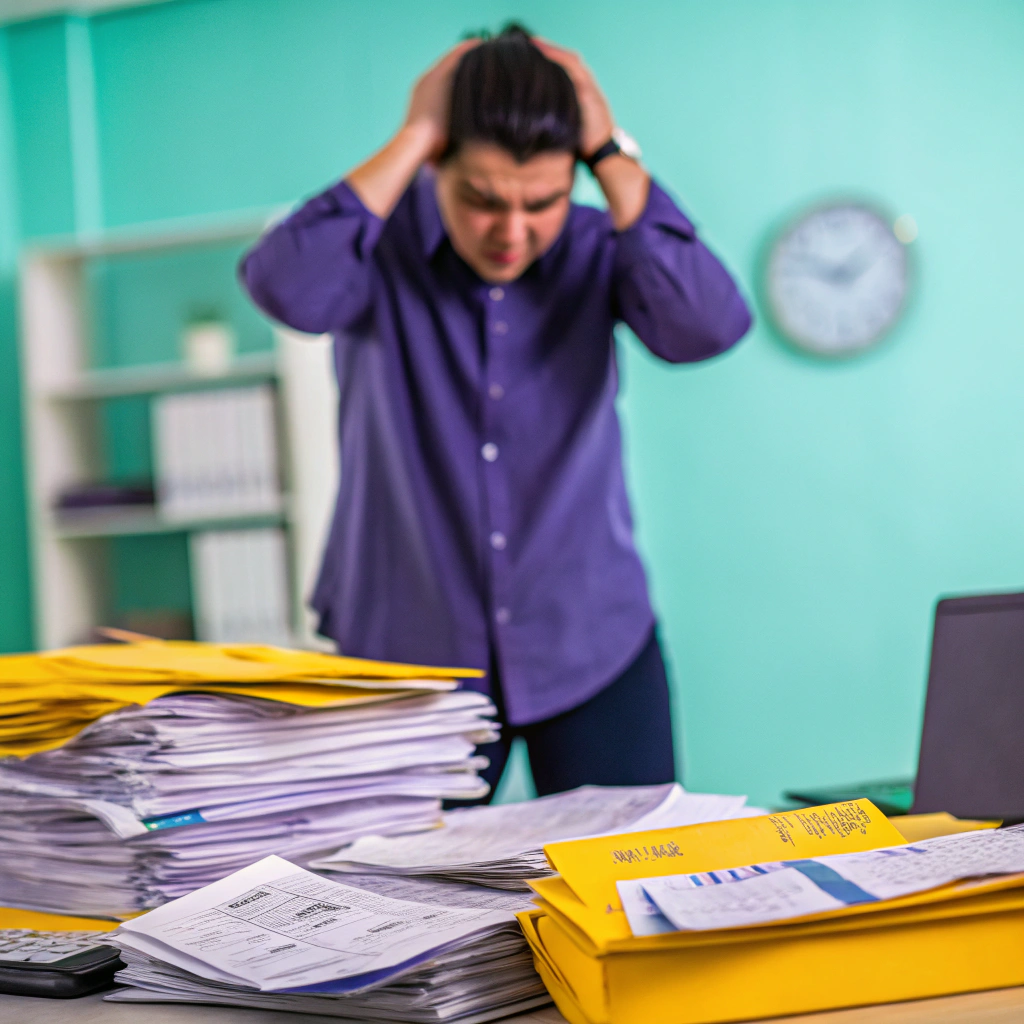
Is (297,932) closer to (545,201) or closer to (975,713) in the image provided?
(975,713)

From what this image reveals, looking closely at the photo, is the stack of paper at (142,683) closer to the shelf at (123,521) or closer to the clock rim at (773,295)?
the shelf at (123,521)

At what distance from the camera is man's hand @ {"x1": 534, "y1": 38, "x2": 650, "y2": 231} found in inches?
60.7

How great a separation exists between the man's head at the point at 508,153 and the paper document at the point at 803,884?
108cm

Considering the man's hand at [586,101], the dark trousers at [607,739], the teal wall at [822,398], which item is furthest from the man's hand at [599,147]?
the teal wall at [822,398]

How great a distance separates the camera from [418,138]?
1.54m

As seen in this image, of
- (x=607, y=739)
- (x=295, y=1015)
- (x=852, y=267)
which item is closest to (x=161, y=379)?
(x=852, y=267)

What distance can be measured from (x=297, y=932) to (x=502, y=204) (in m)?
1.09

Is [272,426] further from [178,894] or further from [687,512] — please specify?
[178,894]

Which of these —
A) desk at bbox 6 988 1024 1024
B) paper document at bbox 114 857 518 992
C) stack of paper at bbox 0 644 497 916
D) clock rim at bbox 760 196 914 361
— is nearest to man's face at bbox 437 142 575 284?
stack of paper at bbox 0 644 497 916

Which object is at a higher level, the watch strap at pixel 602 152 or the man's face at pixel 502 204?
the watch strap at pixel 602 152

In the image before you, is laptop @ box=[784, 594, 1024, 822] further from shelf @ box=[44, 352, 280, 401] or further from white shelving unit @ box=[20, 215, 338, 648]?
shelf @ box=[44, 352, 280, 401]

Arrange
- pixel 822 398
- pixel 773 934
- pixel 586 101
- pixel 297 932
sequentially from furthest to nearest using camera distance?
pixel 822 398
pixel 586 101
pixel 297 932
pixel 773 934

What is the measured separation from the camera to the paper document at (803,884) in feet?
1.53

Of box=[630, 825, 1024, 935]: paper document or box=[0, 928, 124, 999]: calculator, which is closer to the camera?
box=[630, 825, 1024, 935]: paper document
